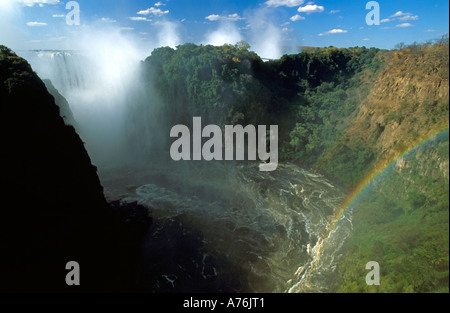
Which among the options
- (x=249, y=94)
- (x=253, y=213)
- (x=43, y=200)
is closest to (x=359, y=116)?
(x=249, y=94)

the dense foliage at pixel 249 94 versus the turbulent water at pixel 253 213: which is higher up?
the dense foliage at pixel 249 94

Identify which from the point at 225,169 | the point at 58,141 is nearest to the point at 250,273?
the point at 58,141

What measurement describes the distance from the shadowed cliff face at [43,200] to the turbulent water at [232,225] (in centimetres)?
301

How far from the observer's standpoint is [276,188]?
25016mm

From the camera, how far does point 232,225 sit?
19.3 meters

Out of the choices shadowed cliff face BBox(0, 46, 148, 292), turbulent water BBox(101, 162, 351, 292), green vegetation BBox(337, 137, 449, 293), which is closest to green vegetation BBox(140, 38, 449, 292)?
green vegetation BBox(337, 137, 449, 293)

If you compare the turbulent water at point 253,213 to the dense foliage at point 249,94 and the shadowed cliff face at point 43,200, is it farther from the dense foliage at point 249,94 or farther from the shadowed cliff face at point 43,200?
the dense foliage at point 249,94

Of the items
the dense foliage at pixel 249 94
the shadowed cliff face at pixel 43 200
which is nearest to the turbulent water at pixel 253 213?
the shadowed cliff face at pixel 43 200

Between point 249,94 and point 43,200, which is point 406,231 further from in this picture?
point 249,94

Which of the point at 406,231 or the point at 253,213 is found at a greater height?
the point at 406,231

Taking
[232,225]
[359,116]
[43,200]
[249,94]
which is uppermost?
[249,94]

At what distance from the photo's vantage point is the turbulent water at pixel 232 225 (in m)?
14.7

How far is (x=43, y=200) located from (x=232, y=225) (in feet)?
38.4

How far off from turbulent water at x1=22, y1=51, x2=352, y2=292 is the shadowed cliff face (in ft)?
9.88
